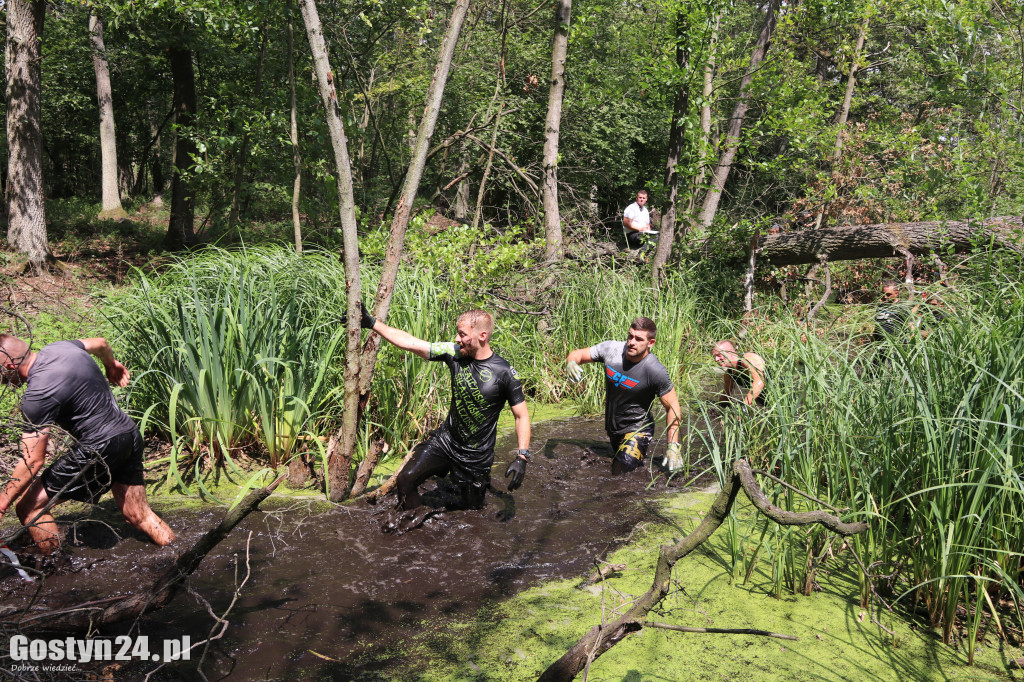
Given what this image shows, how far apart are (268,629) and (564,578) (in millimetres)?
1730

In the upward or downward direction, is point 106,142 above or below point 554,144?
above

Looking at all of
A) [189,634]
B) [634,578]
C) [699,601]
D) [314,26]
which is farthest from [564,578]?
[314,26]

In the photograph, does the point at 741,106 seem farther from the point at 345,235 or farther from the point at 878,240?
the point at 345,235

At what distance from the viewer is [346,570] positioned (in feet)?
13.6

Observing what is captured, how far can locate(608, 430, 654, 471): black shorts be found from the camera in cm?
587

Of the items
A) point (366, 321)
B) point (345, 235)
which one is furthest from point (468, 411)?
point (345, 235)

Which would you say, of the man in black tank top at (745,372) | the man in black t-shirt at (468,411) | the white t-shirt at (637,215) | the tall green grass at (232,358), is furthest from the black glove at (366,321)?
the white t-shirt at (637,215)

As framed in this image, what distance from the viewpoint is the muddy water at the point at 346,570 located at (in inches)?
131

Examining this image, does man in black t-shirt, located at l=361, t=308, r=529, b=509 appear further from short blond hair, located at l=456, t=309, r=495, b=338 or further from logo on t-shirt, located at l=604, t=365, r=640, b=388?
logo on t-shirt, located at l=604, t=365, r=640, b=388

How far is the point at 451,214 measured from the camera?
17.4 metres

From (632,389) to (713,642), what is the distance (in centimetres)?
262

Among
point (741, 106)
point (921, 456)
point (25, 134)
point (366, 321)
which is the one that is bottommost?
point (921, 456)

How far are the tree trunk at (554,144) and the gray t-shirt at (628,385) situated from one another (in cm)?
386

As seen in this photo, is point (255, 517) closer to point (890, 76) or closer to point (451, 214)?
point (451, 214)
